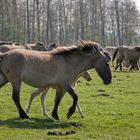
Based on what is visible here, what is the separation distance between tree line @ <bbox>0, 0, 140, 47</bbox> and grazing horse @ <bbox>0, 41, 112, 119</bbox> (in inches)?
2664

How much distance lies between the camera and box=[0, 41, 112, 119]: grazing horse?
39.6 ft

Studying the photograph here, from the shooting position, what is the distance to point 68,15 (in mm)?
92938

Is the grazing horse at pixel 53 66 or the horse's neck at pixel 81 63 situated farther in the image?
the horse's neck at pixel 81 63

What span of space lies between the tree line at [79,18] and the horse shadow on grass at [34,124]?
225ft

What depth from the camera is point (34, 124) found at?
456 inches

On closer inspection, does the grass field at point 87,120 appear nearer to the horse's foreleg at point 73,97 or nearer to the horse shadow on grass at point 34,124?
the horse shadow on grass at point 34,124

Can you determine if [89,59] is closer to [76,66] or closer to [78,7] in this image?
[76,66]

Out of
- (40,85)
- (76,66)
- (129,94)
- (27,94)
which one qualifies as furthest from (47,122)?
(129,94)

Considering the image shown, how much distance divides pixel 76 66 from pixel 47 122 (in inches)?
70.9

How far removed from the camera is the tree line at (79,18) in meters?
83.8

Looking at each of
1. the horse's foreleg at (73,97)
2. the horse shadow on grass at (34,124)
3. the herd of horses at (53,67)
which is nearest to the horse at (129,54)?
the herd of horses at (53,67)

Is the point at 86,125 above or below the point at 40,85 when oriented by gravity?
below

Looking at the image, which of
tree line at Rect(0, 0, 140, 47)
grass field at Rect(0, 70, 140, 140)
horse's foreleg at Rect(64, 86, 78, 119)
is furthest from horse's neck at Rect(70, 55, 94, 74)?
tree line at Rect(0, 0, 140, 47)

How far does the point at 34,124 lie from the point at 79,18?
272 ft
